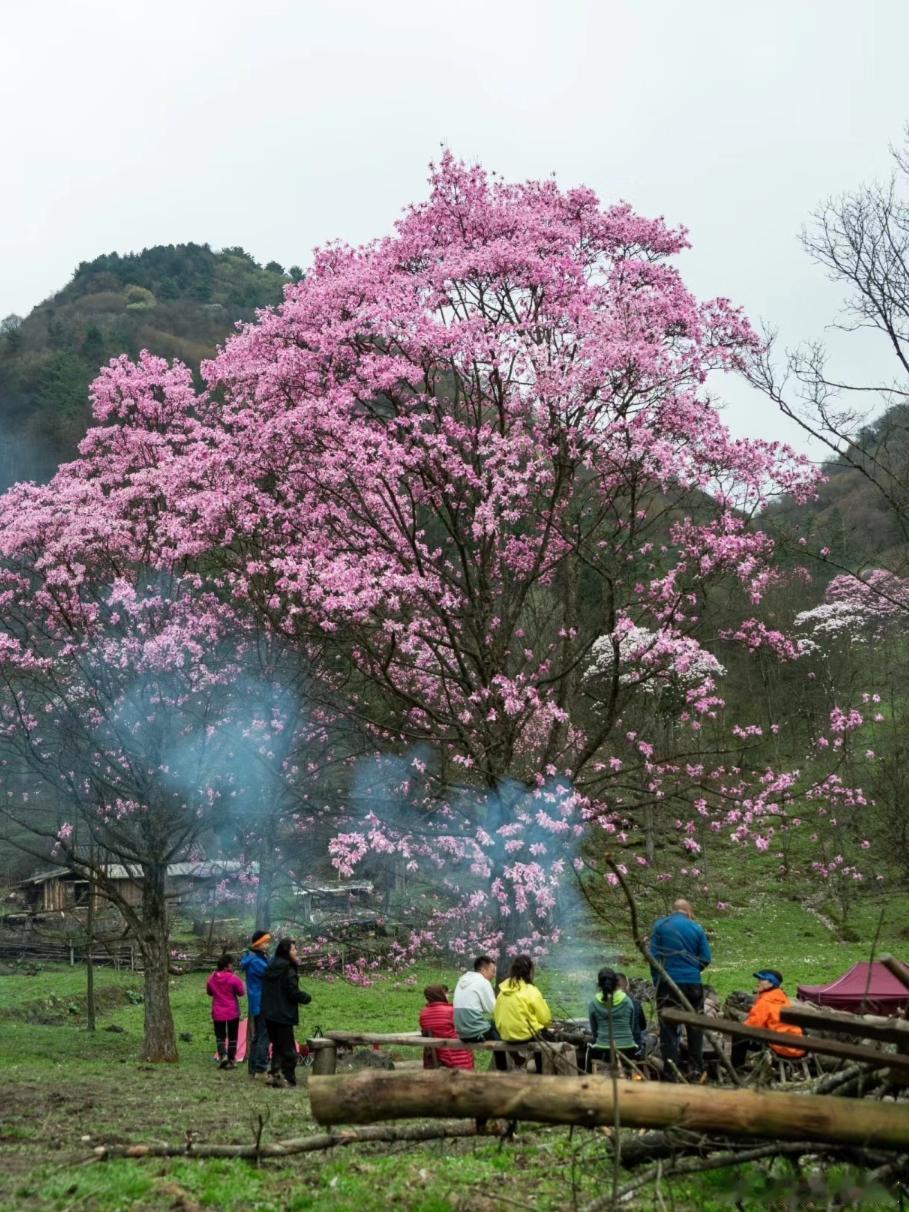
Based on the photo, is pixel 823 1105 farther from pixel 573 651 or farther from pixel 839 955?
pixel 839 955

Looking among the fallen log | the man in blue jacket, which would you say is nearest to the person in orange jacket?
the man in blue jacket

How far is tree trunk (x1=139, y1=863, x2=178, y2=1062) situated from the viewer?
1672cm

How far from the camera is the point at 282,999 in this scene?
12688 mm

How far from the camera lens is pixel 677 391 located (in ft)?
46.8

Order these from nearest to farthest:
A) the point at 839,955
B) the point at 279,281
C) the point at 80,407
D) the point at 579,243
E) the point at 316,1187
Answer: the point at 316,1187 → the point at 579,243 → the point at 839,955 → the point at 80,407 → the point at 279,281

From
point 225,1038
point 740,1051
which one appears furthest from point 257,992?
point 740,1051

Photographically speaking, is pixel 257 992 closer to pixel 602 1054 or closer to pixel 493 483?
pixel 602 1054

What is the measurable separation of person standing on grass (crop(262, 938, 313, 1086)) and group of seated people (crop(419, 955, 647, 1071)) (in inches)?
103

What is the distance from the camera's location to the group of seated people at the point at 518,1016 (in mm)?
9180

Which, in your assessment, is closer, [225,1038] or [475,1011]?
[475,1011]

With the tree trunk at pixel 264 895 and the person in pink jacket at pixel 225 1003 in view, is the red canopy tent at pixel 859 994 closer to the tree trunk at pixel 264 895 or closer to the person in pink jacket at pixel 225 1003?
the person in pink jacket at pixel 225 1003

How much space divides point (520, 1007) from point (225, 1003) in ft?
24.2

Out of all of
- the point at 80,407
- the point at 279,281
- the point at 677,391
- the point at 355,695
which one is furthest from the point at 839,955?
the point at 279,281

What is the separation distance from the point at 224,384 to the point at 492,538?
232 inches
